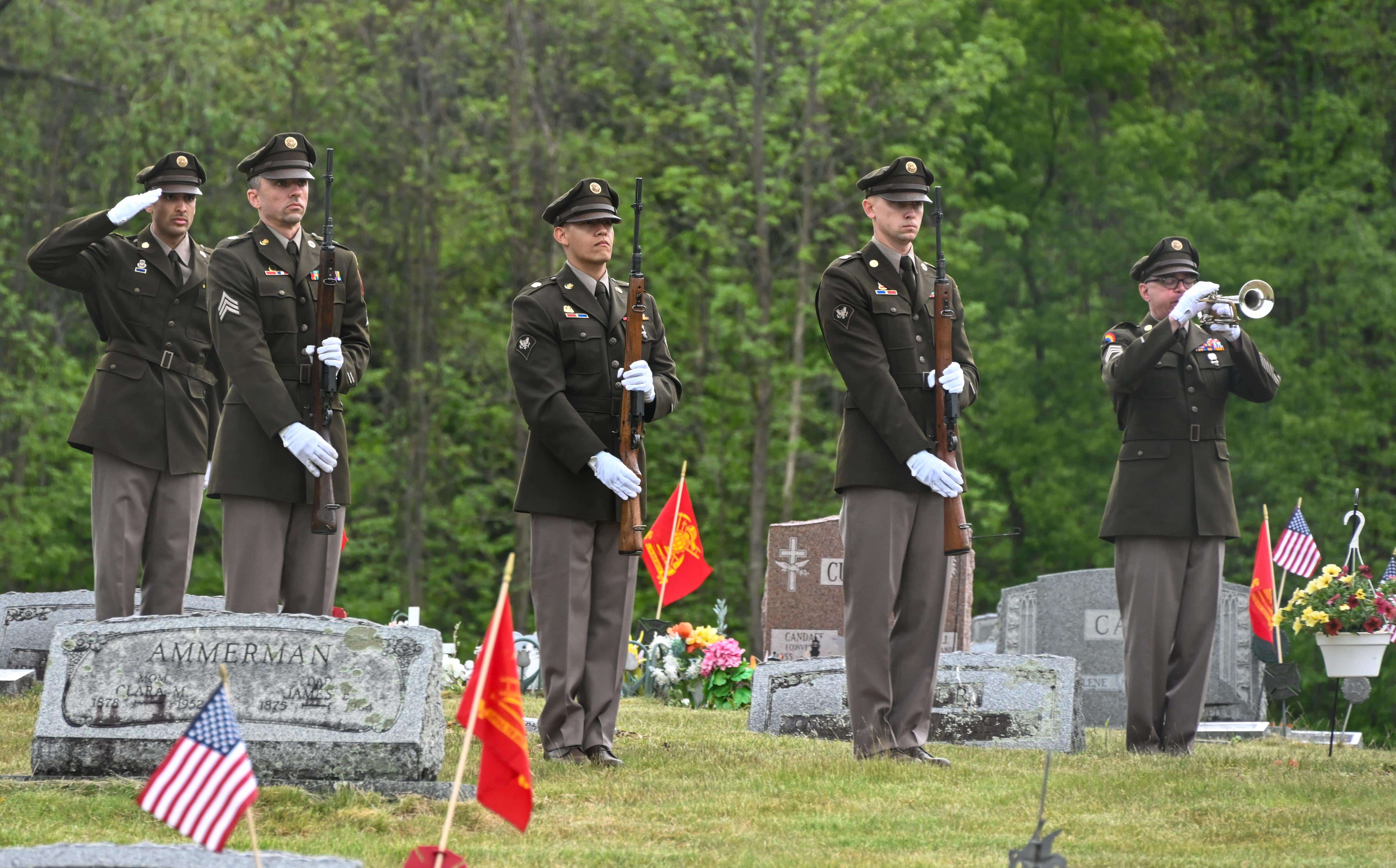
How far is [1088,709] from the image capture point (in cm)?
1498

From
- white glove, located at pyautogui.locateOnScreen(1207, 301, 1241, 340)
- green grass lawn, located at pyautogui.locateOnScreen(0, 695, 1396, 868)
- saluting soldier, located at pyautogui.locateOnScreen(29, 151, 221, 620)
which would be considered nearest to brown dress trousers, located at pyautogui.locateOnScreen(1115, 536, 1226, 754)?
green grass lawn, located at pyautogui.locateOnScreen(0, 695, 1396, 868)

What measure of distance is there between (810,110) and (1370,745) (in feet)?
51.0

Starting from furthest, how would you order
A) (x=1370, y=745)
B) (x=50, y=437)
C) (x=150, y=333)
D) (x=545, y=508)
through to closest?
1. (x=50, y=437)
2. (x=1370, y=745)
3. (x=150, y=333)
4. (x=545, y=508)

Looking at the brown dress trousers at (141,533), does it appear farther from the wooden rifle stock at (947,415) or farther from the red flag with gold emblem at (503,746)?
the red flag with gold emblem at (503,746)

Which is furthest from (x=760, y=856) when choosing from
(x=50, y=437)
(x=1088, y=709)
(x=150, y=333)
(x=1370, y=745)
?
(x=50, y=437)

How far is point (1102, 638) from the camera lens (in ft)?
48.3

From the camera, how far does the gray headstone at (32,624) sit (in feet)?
38.2

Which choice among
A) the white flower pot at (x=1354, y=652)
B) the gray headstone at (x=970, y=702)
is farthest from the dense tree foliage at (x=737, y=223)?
the gray headstone at (x=970, y=702)

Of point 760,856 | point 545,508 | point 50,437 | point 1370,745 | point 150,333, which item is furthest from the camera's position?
point 50,437

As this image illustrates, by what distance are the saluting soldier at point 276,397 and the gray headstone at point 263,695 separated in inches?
19.0

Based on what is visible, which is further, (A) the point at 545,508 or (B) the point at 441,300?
(B) the point at 441,300

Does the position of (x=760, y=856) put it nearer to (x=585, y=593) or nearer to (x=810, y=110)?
(x=585, y=593)

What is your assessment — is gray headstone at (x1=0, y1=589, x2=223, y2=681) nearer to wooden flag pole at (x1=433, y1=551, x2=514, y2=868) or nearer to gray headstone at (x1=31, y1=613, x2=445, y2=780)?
gray headstone at (x1=31, y1=613, x2=445, y2=780)

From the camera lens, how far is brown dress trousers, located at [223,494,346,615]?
728cm
